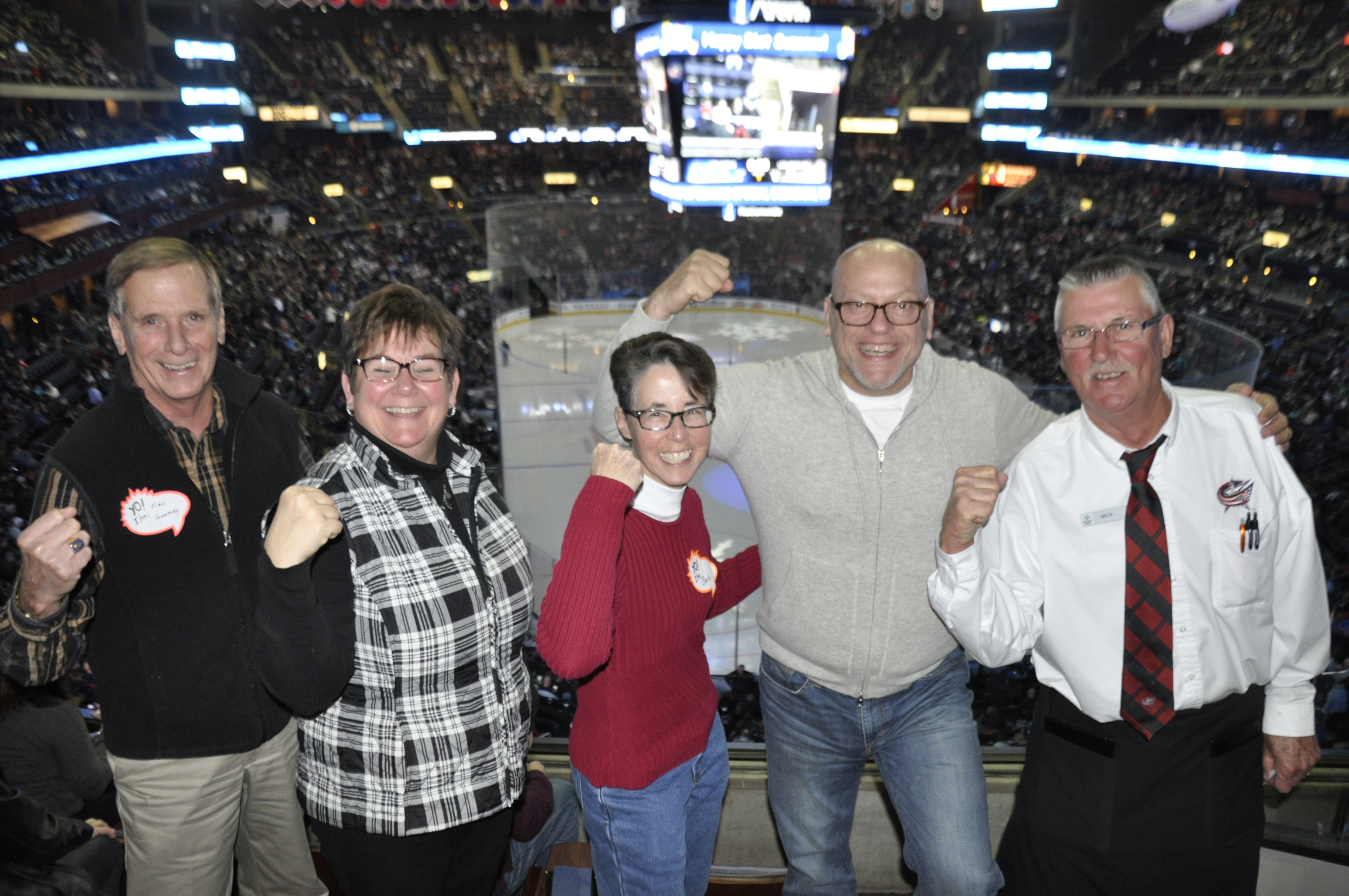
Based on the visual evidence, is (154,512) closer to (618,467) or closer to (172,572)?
(172,572)

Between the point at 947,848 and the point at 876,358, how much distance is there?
1254mm

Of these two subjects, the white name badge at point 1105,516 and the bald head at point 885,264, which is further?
the bald head at point 885,264

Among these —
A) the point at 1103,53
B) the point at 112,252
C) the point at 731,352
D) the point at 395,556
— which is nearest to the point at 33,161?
the point at 112,252

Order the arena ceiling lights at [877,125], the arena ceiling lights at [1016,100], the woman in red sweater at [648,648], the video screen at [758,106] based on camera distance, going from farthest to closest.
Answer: the arena ceiling lights at [877,125] → the arena ceiling lights at [1016,100] → the video screen at [758,106] → the woman in red sweater at [648,648]

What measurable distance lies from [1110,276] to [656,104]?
15363 millimetres

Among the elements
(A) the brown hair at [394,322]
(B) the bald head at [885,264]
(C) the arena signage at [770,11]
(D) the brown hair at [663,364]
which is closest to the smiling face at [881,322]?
(B) the bald head at [885,264]

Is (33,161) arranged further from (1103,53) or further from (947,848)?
(1103,53)

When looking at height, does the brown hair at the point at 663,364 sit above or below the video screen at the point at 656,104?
below

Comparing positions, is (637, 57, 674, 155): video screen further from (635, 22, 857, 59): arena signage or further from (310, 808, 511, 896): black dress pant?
(310, 808, 511, 896): black dress pant

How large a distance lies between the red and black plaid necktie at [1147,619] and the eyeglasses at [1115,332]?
1.23ft

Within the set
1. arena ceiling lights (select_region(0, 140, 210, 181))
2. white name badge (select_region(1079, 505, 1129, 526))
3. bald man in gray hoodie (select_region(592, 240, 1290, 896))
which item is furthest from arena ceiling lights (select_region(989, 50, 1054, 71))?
white name badge (select_region(1079, 505, 1129, 526))

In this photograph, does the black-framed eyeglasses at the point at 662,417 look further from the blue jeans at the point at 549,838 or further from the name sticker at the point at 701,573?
the blue jeans at the point at 549,838

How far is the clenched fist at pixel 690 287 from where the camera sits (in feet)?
7.96

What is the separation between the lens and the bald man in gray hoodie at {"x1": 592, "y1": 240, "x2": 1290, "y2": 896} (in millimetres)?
2354
